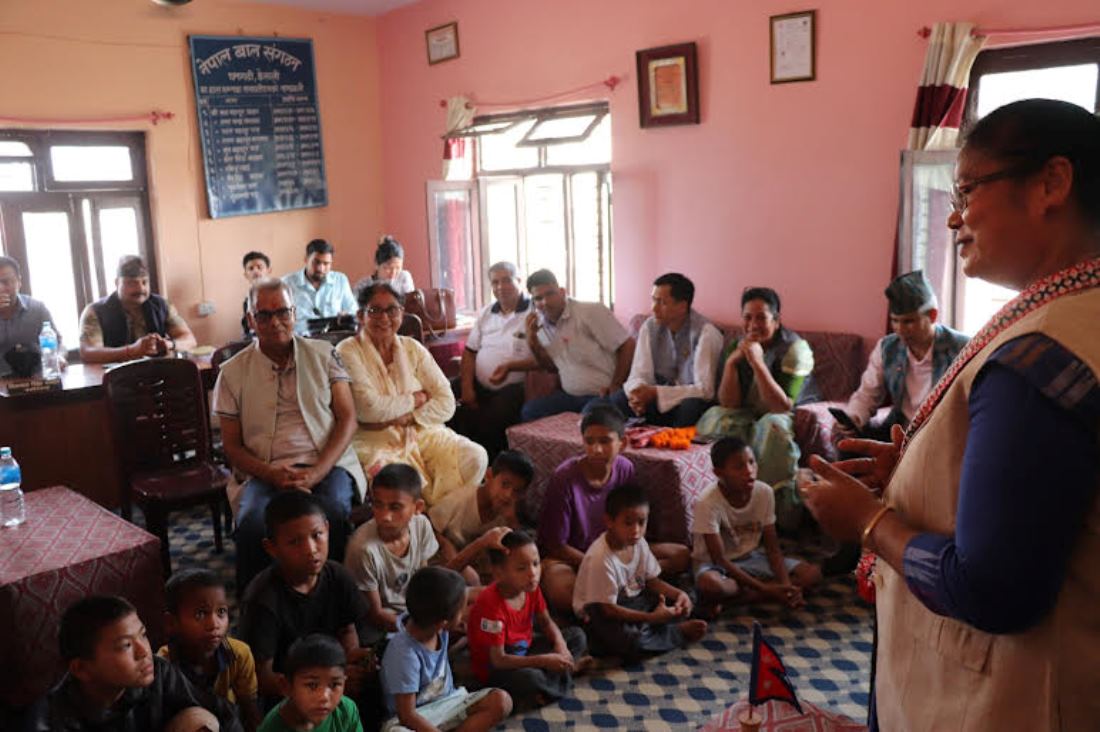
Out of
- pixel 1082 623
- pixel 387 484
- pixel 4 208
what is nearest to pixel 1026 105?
pixel 1082 623

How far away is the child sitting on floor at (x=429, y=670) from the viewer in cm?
235

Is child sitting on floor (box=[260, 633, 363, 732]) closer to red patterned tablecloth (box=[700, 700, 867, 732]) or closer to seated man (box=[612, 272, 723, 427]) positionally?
red patterned tablecloth (box=[700, 700, 867, 732])

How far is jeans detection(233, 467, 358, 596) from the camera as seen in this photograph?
3.09 m

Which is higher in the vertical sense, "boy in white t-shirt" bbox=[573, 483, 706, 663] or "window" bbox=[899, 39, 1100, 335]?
"window" bbox=[899, 39, 1100, 335]

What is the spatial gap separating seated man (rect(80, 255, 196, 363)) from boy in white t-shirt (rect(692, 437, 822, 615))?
10.1 ft

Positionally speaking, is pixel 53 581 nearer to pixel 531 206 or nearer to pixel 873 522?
pixel 873 522

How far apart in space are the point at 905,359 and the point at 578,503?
5.25 ft

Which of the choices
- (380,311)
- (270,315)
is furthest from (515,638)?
(380,311)

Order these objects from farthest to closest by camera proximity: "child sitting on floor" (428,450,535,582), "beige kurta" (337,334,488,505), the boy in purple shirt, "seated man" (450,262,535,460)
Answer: "seated man" (450,262,535,460)
"beige kurta" (337,334,488,505)
"child sitting on floor" (428,450,535,582)
the boy in purple shirt

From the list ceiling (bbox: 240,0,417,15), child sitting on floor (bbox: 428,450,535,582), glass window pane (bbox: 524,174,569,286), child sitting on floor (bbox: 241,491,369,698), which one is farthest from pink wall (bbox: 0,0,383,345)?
child sitting on floor (bbox: 241,491,369,698)

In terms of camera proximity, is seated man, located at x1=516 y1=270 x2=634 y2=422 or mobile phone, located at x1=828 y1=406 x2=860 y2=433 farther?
seated man, located at x1=516 y1=270 x2=634 y2=422

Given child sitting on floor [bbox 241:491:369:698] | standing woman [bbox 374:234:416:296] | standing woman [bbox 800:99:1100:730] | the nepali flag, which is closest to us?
standing woman [bbox 800:99:1100:730]

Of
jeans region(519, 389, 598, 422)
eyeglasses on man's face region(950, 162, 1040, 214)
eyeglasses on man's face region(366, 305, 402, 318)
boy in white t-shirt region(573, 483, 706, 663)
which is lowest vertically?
boy in white t-shirt region(573, 483, 706, 663)

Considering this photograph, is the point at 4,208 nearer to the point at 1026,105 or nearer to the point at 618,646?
the point at 618,646
